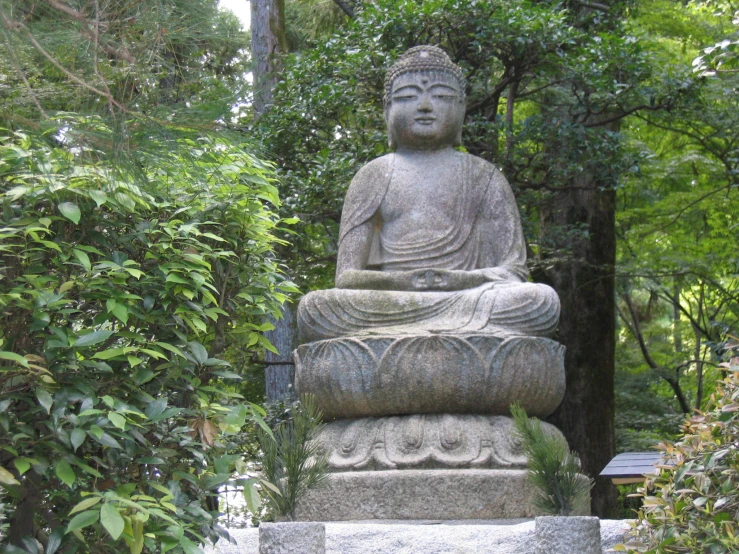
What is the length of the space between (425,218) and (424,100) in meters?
0.77

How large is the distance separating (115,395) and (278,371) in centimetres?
629

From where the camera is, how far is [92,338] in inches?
157

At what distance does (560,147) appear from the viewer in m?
8.93

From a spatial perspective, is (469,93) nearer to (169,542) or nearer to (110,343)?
(110,343)

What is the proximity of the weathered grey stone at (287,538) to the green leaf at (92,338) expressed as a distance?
3.04 ft

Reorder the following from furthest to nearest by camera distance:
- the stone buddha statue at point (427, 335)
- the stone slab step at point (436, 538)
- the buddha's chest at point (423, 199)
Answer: the buddha's chest at point (423, 199)
the stone buddha statue at point (427, 335)
the stone slab step at point (436, 538)

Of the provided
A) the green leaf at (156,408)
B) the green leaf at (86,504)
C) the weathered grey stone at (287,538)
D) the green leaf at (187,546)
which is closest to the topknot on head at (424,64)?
the green leaf at (156,408)

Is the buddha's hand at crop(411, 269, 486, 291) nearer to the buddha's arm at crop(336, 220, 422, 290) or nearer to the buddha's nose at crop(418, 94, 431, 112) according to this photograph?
the buddha's arm at crop(336, 220, 422, 290)

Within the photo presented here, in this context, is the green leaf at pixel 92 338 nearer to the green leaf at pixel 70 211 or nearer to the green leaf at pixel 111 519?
the green leaf at pixel 70 211

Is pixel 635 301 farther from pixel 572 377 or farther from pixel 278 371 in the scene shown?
pixel 278 371

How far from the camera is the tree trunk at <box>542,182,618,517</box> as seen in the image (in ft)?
32.6

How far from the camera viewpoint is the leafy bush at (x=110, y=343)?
3973 millimetres

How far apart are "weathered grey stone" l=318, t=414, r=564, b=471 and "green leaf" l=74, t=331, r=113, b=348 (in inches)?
72.4

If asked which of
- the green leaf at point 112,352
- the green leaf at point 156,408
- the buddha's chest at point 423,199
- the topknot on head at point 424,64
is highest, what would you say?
the topknot on head at point 424,64
